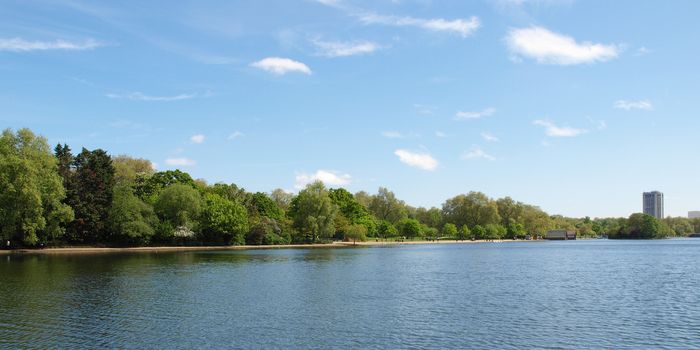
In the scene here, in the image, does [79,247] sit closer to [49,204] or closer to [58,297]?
[49,204]

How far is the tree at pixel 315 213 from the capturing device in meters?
115

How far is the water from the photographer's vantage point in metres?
22.6

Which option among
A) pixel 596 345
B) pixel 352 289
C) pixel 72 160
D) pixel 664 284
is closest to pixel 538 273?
pixel 664 284

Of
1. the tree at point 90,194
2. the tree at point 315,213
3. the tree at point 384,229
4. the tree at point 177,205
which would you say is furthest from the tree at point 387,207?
the tree at point 90,194

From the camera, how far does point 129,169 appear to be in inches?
4277

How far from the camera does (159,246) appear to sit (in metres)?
96.0

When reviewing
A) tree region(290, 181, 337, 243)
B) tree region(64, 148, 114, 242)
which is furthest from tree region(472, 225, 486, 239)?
tree region(64, 148, 114, 242)

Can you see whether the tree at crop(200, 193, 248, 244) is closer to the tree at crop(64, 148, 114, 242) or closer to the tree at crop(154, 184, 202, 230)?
the tree at crop(154, 184, 202, 230)

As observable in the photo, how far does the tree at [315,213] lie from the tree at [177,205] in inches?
1005

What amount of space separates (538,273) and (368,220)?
312 ft

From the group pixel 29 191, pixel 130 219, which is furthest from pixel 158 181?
pixel 29 191

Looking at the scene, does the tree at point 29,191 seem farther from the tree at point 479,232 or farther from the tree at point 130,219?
the tree at point 479,232

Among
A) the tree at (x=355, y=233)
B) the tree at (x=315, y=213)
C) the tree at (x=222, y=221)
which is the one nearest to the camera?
the tree at (x=222, y=221)

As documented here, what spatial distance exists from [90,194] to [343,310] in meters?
67.0
